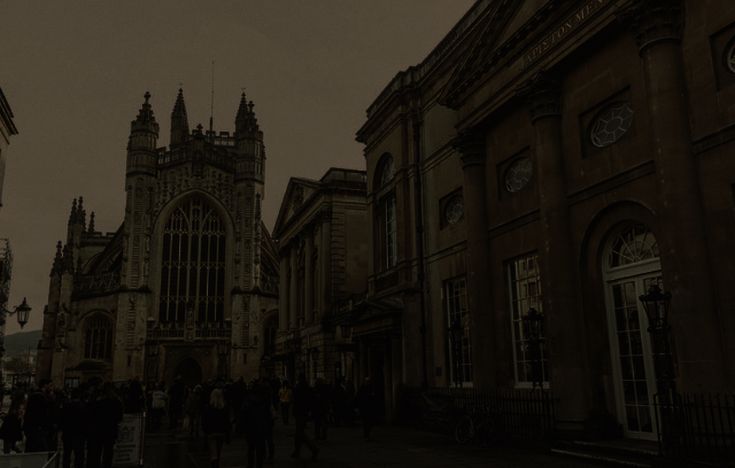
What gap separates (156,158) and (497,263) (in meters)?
45.7

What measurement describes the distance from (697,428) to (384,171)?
1726cm

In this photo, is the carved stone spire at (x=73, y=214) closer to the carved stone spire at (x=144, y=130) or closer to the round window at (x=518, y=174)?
the carved stone spire at (x=144, y=130)

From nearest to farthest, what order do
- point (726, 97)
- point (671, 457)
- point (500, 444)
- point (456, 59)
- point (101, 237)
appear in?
point (671, 457) < point (726, 97) < point (500, 444) < point (456, 59) < point (101, 237)

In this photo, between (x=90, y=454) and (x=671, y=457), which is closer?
(x=671, y=457)

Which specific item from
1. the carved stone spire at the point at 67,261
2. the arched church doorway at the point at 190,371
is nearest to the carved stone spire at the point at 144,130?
the carved stone spire at the point at 67,261

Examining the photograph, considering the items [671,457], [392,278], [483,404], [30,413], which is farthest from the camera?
[392,278]

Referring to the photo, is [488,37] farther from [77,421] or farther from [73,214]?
[73,214]

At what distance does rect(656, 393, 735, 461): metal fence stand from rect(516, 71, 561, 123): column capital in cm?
715

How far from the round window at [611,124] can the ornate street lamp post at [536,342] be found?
3970 millimetres

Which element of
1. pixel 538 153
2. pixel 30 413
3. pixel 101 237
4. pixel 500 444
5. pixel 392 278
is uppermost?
pixel 101 237

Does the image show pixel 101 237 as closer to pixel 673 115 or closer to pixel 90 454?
pixel 90 454

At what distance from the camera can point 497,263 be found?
54.5ft

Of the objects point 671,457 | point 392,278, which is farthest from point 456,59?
point 671,457

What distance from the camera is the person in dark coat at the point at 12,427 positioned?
11.6 m
